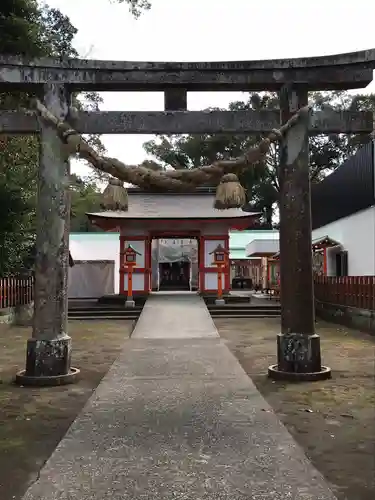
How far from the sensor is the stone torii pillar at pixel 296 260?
6629mm

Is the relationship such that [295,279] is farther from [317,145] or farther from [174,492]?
[317,145]

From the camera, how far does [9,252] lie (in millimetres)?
15328

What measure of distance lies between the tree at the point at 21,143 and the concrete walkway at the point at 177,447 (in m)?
8.30

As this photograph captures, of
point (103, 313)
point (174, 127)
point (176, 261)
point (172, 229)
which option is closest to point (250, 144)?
point (176, 261)

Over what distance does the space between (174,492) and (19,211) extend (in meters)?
11.8

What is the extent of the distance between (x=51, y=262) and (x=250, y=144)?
29209 millimetres

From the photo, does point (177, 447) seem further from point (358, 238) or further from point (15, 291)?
point (358, 238)

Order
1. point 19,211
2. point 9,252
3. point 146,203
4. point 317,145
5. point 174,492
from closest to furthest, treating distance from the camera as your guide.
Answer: point 174,492 < point 19,211 < point 9,252 < point 146,203 < point 317,145

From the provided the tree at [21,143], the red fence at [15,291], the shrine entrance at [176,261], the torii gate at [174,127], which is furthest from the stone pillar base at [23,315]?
the shrine entrance at [176,261]

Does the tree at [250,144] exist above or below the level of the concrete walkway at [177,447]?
above

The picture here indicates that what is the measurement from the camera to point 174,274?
32.3m

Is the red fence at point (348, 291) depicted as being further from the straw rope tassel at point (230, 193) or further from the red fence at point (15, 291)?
the red fence at point (15, 291)

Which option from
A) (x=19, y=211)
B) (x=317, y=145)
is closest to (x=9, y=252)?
(x=19, y=211)

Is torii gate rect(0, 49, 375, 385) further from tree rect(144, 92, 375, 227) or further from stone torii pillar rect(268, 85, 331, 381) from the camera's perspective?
tree rect(144, 92, 375, 227)
